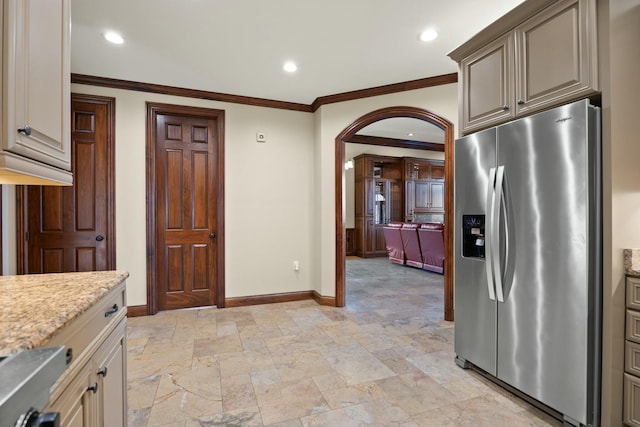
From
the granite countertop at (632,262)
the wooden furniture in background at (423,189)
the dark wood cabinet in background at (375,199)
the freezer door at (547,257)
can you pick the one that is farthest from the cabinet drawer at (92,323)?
the wooden furniture in background at (423,189)

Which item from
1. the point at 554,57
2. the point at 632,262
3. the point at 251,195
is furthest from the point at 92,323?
the point at 251,195

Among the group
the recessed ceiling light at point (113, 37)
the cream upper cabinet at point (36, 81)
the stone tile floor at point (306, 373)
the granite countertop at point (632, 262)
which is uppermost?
the recessed ceiling light at point (113, 37)

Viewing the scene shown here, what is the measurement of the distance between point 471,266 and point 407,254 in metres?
4.56

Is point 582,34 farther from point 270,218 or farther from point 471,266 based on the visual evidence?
point 270,218

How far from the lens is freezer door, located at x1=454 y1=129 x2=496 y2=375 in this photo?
2082 mm

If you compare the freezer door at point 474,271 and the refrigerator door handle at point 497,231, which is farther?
the freezer door at point 474,271

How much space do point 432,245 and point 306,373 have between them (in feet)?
13.8

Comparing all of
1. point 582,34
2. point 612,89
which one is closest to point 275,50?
point 582,34

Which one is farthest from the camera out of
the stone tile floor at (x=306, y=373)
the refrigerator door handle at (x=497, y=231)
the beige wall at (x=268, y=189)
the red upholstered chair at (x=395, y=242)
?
the red upholstered chair at (x=395, y=242)

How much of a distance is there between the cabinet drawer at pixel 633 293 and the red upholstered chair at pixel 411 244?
4546 mm

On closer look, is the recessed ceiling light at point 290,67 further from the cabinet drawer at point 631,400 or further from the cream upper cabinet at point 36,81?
the cabinet drawer at point 631,400

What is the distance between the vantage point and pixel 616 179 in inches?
61.3

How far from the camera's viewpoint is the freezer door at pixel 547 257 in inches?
62.2

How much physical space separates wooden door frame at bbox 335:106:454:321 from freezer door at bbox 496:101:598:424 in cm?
140
